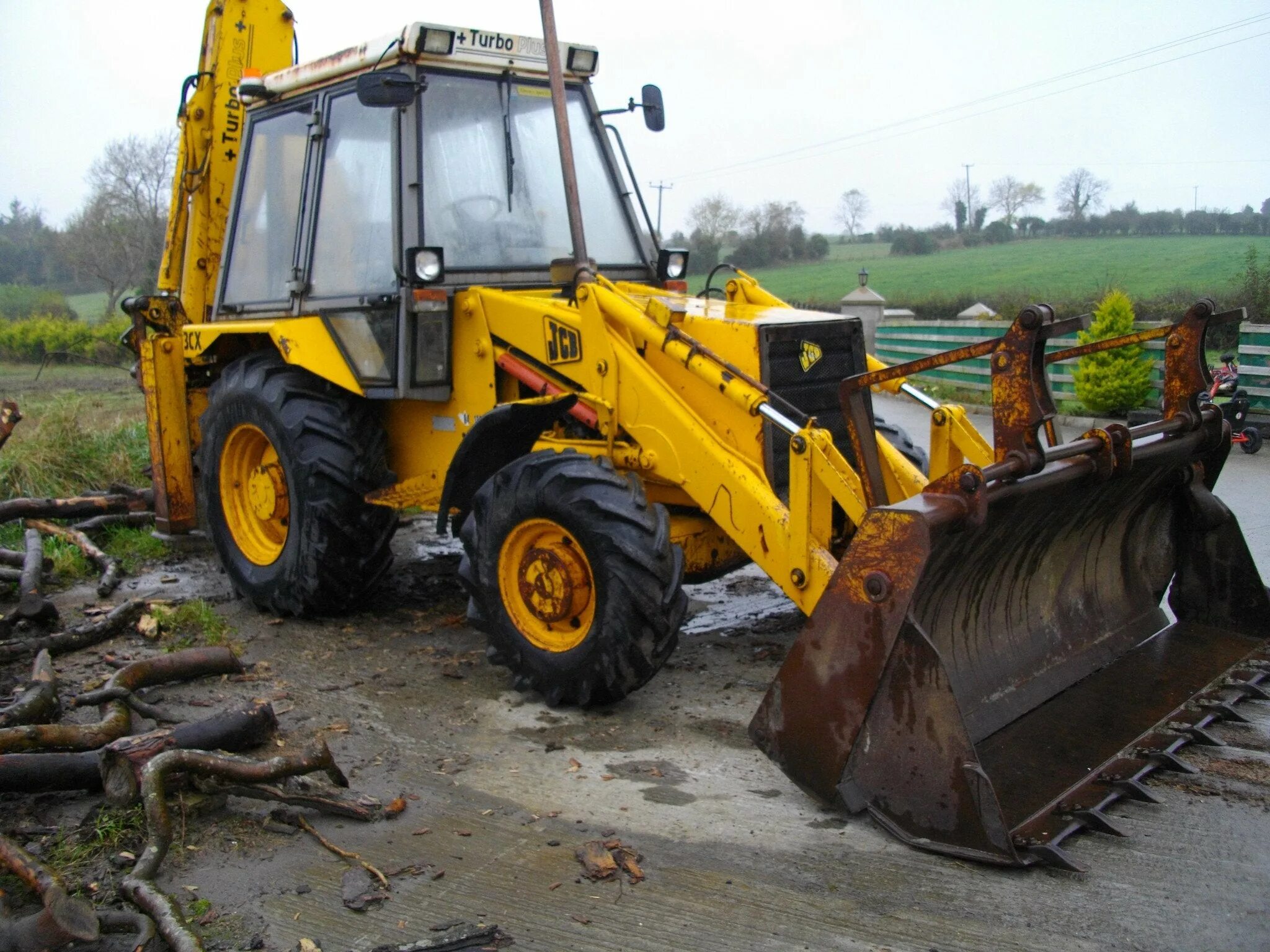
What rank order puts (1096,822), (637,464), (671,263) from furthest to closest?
(671,263)
(637,464)
(1096,822)

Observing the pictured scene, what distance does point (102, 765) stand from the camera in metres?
3.80

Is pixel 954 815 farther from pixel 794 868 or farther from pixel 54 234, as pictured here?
pixel 54 234

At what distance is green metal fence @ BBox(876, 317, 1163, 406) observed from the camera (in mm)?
15641

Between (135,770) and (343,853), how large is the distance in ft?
2.66

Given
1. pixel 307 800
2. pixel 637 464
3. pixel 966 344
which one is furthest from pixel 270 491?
pixel 966 344

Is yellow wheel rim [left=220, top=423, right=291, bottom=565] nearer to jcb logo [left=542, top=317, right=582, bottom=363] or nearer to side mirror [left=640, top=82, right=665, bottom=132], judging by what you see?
jcb logo [left=542, top=317, right=582, bottom=363]

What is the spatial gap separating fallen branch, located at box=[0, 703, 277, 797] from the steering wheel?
2.80 metres

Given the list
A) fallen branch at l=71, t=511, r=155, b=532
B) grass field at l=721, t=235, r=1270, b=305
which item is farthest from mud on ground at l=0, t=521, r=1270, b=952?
grass field at l=721, t=235, r=1270, b=305

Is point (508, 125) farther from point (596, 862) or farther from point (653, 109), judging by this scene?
point (596, 862)

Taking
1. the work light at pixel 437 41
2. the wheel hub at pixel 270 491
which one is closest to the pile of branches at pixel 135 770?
the wheel hub at pixel 270 491

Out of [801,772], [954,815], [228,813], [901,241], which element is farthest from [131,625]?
[901,241]

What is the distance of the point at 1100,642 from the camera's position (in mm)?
Answer: 4996

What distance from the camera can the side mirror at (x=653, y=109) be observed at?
628 cm

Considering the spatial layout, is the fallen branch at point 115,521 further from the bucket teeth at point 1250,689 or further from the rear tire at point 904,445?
the bucket teeth at point 1250,689
